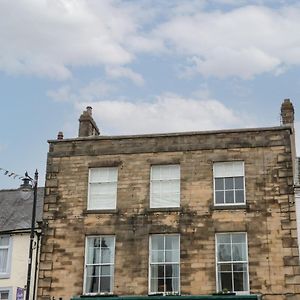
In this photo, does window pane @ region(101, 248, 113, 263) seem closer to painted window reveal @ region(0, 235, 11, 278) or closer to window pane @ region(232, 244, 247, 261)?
window pane @ region(232, 244, 247, 261)

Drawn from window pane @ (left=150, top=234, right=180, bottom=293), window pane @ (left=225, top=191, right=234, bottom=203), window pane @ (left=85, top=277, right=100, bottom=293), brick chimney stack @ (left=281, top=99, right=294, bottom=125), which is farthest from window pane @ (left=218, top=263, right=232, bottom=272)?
brick chimney stack @ (left=281, top=99, right=294, bottom=125)

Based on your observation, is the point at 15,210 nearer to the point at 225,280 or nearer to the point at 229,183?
the point at 229,183

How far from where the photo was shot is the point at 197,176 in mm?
24469

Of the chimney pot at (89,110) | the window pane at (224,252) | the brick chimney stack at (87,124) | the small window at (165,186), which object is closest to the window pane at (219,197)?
the small window at (165,186)

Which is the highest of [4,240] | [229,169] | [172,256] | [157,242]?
[229,169]

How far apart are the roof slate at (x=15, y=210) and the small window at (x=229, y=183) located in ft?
28.7

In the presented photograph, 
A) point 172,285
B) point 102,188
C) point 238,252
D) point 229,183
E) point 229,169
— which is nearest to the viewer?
point 238,252

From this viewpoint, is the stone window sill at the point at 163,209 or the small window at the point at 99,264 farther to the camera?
the stone window sill at the point at 163,209

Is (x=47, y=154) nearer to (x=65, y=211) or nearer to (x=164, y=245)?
(x=65, y=211)

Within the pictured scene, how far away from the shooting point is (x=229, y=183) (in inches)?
954

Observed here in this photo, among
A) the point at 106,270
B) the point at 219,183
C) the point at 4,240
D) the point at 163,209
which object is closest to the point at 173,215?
the point at 163,209

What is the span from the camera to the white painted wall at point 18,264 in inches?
1027

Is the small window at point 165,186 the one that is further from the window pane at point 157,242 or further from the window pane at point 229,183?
the window pane at point 229,183

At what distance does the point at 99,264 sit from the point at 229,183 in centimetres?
615
